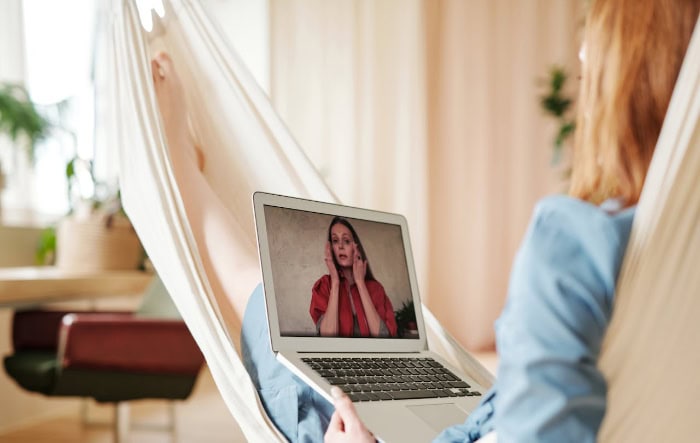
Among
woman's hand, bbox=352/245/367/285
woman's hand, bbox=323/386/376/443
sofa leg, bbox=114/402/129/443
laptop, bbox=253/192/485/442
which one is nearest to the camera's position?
woman's hand, bbox=323/386/376/443

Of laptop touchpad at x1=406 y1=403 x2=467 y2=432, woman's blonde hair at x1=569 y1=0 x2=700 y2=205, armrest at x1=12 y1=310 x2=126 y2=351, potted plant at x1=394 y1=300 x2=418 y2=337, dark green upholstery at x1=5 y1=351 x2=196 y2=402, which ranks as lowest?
dark green upholstery at x1=5 y1=351 x2=196 y2=402

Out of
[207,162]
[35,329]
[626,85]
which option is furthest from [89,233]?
[626,85]

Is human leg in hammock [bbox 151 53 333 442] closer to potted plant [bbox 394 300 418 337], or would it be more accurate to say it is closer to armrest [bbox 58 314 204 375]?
potted plant [bbox 394 300 418 337]

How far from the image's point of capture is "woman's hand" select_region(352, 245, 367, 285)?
120 centimetres

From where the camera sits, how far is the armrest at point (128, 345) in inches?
78.8

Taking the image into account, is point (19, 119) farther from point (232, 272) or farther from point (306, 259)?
point (306, 259)

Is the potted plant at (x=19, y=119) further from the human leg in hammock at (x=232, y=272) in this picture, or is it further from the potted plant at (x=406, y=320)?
the potted plant at (x=406, y=320)

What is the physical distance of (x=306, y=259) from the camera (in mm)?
1144

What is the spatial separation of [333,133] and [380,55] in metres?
0.57

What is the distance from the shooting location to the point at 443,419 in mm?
961

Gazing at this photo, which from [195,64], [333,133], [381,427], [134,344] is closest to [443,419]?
[381,427]

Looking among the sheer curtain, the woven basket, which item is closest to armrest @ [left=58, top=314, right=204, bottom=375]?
the woven basket

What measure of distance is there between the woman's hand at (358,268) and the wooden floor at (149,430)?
1622 mm

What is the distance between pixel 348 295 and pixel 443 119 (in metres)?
3.63
